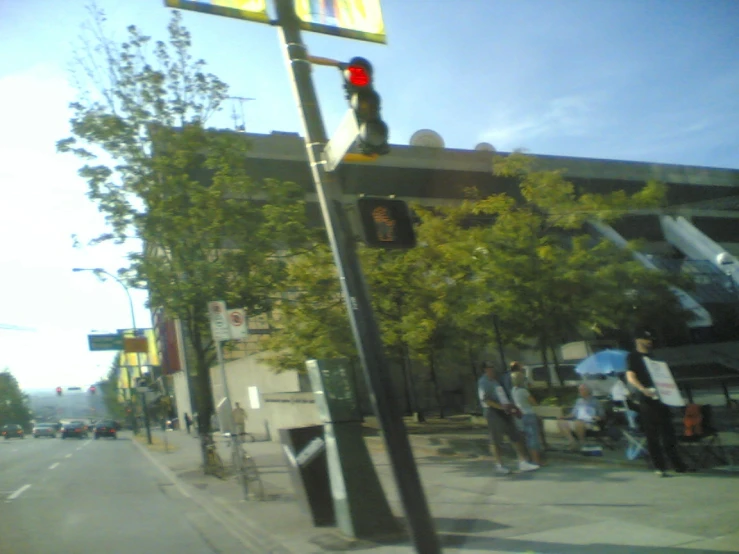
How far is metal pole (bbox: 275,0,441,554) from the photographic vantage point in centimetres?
600

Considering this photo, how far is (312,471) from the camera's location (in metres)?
8.69

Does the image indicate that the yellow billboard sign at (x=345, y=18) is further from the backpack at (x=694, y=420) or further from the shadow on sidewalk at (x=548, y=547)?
the backpack at (x=694, y=420)

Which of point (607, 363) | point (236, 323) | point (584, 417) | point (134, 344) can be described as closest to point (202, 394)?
point (236, 323)

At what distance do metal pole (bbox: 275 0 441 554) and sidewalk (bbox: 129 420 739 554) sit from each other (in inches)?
41.5

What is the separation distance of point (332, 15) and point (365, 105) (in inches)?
77.4

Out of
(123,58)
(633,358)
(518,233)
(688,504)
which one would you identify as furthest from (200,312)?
(688,504)

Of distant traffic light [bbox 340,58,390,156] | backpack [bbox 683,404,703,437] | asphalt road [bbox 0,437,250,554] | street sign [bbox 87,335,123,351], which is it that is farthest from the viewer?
street sign [bbox 87,335,123,351]

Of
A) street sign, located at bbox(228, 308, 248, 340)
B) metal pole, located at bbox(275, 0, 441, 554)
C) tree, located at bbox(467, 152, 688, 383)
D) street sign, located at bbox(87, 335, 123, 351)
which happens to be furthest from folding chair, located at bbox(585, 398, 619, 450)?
street sign, located at bbox(87, 335, 123, 351)

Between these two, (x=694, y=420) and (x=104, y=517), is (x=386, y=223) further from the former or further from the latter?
(x=104, y=517)

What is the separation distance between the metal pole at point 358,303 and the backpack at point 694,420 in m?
4.60

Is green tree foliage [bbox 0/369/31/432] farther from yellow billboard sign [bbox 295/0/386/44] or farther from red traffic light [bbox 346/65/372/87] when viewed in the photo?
red traffic light [bbox 346/65/372/87]

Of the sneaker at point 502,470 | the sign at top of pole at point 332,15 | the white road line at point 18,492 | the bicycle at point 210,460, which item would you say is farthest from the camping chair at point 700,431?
the white road line at point 18,492

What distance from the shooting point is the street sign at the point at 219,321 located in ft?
39.9

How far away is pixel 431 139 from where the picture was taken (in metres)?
36.0
